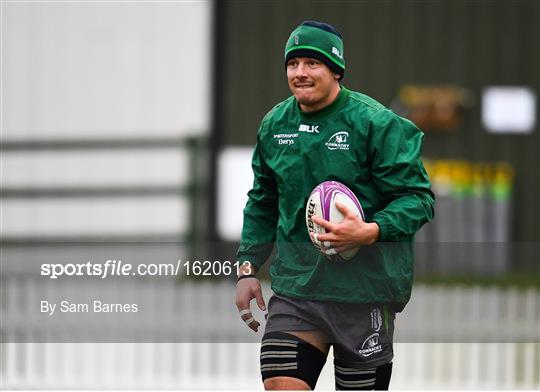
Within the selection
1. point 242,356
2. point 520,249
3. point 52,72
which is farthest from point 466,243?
point 52,72

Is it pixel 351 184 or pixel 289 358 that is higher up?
Result: pixel 351 184

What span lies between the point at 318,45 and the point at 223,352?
17.3 ft

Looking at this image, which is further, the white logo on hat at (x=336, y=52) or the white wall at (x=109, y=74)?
the white wall at (x=109, y=74)

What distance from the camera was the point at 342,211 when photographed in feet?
14.0

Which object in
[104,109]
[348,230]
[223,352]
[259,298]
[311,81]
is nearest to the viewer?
[348,230]

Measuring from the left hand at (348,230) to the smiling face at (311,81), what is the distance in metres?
0.44

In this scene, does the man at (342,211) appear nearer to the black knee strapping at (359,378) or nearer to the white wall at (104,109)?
the black knee strapping at (359,378)

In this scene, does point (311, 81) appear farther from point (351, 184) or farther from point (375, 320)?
point (375, 320)

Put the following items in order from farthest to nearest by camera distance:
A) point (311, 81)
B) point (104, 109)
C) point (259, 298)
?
1. point (104, 109)
2. point (259, 298)
3. point (311, 81)

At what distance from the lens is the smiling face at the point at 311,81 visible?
4.43 meters

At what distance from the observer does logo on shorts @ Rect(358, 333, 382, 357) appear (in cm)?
458

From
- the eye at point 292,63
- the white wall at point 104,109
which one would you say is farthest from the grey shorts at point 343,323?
the white wall at point 104,109

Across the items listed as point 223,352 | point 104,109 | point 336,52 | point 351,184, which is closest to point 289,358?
point 351,184

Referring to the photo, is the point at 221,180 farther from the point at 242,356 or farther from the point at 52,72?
the point at 242,356
